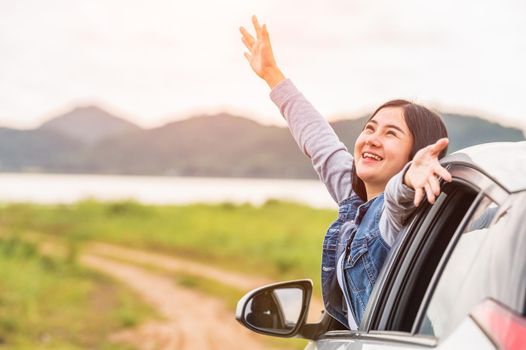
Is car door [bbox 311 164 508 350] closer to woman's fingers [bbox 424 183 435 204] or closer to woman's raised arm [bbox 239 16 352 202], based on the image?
woman's fingers [bbox 424 183 435 204]

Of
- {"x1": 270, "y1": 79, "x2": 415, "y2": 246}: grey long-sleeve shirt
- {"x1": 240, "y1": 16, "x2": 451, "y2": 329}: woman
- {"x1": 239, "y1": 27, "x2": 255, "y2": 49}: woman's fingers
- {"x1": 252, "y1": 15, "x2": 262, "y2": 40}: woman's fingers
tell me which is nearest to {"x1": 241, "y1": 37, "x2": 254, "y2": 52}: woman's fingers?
{"x1": 239, "y1": 27, "x2": 255, "y2": 49}: woman's fingers

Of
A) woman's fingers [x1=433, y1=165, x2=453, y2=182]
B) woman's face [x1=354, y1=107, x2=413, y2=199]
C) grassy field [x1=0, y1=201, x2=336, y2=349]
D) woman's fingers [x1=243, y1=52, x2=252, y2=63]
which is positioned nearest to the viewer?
woman's fingers [x1=433, y1=165, x2=453, y2=182]

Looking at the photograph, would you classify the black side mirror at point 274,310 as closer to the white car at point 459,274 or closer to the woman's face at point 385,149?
the white car at point 459,274

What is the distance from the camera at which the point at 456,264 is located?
185cm

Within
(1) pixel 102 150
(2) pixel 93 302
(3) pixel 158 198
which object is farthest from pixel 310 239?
(1) pixel 102 150

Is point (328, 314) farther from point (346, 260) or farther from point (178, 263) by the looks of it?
point (178, 263)

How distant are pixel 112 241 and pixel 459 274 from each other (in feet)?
121

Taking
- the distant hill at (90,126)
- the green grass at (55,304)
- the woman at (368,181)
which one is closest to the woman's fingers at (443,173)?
the woman at (368,181)

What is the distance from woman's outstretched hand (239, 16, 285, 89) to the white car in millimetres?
1046

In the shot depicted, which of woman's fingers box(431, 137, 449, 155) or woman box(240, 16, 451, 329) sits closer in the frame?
woman's fingers box(431, 137, 449, 155)

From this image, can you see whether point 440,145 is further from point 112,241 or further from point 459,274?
point 112,241

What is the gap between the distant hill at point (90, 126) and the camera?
85688 mm

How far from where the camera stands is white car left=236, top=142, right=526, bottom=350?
1.50 meters

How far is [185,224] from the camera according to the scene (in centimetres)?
3894
